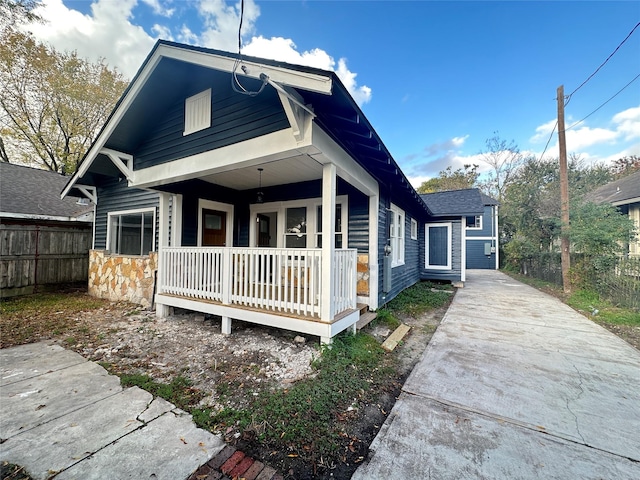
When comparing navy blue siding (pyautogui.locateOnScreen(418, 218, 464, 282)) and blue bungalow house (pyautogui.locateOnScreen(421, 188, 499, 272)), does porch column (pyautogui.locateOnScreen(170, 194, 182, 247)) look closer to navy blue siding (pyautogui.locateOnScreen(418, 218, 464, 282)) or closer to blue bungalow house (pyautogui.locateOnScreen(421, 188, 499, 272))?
blue bungalow house (pyautogui.locateOnScreen(421, 188, 499, 272))

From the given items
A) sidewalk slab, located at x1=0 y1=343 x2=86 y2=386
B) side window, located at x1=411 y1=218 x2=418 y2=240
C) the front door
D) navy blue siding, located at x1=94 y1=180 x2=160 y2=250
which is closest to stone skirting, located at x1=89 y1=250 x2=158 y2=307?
navy blue siding, located at x1=94 y1=180 x2=160 y2=250

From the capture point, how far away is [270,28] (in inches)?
207

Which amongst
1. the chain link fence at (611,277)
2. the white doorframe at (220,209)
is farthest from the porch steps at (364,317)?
the chain link fence at (611,277)

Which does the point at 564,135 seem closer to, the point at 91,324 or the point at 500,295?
the point at 500,295

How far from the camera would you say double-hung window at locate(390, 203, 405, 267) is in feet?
22.0

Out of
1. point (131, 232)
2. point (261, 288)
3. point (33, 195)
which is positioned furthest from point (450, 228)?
point (33, 195)

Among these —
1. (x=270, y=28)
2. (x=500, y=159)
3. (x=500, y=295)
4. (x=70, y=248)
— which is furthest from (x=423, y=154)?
(x=70, y=248)

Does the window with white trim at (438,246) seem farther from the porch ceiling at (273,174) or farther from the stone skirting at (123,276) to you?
the stone skirting at (123,276)

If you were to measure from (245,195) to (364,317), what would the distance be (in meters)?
4.19

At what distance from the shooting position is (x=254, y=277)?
4371mm

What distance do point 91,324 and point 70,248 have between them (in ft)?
16.8

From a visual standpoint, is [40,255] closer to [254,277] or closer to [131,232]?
[131,232]

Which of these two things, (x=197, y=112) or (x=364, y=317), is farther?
(x=364, y=317)

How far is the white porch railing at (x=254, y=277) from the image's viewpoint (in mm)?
3670
